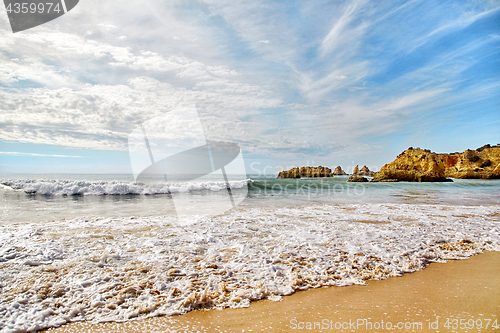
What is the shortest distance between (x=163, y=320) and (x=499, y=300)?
387cm

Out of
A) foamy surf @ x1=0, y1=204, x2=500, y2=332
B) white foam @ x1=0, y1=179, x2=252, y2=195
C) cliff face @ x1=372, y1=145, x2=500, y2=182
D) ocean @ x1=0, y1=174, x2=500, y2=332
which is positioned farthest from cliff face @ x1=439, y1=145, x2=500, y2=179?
white foam @ x1=0, y1=179, x2=252, y2=195

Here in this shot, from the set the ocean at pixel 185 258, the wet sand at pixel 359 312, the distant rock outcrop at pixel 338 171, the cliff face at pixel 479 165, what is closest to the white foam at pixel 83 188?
A: the ocean at pixel 185 258

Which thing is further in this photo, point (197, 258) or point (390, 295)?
point (197, 258)

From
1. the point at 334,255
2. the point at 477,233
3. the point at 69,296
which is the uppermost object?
the point at 69,296

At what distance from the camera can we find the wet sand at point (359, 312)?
2.18 metres

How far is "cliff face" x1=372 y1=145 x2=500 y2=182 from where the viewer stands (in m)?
33.3

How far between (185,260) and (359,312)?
2617 mm

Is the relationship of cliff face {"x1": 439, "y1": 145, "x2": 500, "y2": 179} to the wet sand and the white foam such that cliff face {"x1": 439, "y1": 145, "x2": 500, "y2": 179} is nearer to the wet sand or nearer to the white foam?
the white foam

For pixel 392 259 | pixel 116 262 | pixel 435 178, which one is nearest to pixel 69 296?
pixel 116 262

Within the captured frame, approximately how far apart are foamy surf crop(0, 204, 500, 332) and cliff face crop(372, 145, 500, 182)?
105ft

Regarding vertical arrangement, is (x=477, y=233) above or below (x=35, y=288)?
below

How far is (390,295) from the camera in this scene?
2.75m

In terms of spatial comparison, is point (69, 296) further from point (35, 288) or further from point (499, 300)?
point (499, 300)

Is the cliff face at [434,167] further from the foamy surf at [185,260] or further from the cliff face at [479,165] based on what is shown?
the foamy surf at [185,260]
